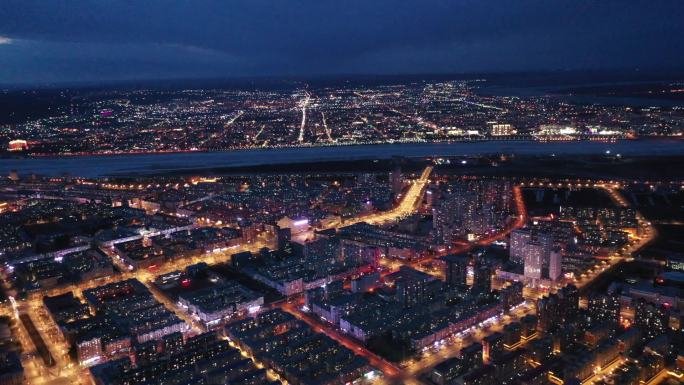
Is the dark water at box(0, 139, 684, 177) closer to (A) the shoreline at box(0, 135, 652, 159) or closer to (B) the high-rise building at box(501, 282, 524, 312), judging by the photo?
(A) the shoreline at box(0, 135, 652, 159)

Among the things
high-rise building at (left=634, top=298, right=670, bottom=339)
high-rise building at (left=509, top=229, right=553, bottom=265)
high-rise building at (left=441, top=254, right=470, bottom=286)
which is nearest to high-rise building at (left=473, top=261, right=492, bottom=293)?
high-rise building at (left=441, top=254, right=470, bottom=286)

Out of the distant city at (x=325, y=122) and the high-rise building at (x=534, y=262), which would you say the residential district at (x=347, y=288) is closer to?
the high-rise building at (x=534, y=262)

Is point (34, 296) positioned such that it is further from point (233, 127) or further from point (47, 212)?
point (233, 127)

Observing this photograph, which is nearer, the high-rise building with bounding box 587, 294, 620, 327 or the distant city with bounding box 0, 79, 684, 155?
the high-rise building with bounding box 587, 294, 620, 327

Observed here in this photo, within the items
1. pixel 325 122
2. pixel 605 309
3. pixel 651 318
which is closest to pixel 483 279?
pixel 605 309

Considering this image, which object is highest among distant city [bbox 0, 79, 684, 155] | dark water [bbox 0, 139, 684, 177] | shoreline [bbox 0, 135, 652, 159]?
distant city [bbox 0, 79, 684, 155]

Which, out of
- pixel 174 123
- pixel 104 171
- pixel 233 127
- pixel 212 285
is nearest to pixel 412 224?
pixel 212 285
